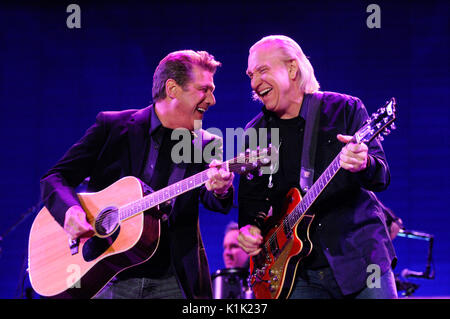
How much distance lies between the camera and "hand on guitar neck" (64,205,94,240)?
3244mm

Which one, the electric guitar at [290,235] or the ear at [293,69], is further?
the ear at [293,69]

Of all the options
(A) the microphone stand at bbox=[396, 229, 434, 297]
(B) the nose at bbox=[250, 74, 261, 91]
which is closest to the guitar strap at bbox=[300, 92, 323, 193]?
(B) the nose at bbox=[250, 74, 261, 91]

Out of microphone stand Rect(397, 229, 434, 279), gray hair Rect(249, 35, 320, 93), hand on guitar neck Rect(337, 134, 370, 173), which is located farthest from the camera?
microphone stand Rect(397, 229, 434, 279)

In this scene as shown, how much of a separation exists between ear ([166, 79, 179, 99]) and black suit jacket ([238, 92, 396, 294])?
0.87 meters

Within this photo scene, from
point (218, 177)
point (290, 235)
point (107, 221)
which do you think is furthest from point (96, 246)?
point (290, 235)

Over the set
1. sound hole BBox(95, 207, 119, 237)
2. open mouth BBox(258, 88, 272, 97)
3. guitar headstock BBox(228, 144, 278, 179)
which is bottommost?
sound hole BBox(95, 207, 119, 237)

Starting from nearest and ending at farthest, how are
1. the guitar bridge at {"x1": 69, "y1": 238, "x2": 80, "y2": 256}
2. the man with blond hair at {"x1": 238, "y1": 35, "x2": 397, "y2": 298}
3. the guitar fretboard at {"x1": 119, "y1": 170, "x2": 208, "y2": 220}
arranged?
the man with blond hair at {"x1": 238, "y1": 35, "x2": 397, "y2": 298}
the guitar fretboard at {"x1": 119, "y1": 170, "x2": 208, "y2": 220}
the guitar bridge at {"x1": 69, "y1": 238, "x2": 80, "y2": 256}

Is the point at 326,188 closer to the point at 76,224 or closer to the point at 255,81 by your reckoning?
the point at 255,81

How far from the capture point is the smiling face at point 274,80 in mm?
3377

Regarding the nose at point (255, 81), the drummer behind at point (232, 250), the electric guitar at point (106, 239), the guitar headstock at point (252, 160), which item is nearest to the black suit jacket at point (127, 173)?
the electric guitar at point (106, 239)

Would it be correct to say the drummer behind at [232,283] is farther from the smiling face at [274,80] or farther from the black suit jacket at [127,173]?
the smiling face at [274,80]

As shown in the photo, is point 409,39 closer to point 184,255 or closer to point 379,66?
point 379,66

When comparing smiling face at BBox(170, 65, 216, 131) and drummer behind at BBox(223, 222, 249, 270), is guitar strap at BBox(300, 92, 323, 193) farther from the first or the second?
drummer behind at BBox(223, 222, 249, 270)

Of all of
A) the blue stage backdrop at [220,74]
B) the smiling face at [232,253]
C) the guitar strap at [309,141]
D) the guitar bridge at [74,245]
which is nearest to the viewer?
the guitar strap at [309,141]
